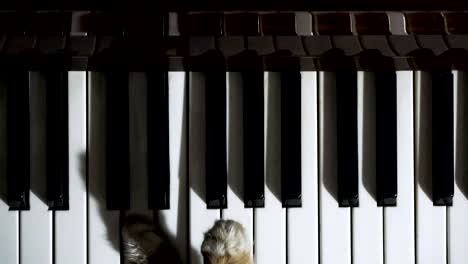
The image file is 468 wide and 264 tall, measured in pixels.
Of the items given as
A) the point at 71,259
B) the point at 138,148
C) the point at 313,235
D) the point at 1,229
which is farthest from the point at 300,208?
the point at 1,229

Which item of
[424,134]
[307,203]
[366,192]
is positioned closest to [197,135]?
[307,203]

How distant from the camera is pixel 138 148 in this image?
3.96 feet

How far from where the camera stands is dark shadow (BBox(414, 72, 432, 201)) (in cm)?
125

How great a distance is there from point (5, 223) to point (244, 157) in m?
0.50

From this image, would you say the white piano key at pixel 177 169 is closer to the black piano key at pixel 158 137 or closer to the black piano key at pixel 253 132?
the black piano key at pixel 158 137

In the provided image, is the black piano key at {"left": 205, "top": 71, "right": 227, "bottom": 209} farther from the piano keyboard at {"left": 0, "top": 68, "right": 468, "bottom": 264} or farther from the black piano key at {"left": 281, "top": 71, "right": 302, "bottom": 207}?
the black piano key at {"left": 281, "top": 71, "right": 302, "bottom": 207}

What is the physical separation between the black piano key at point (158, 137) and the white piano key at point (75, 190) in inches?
5.3

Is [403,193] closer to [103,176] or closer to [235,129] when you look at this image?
[235,129]

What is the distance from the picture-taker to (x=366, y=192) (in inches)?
49.3

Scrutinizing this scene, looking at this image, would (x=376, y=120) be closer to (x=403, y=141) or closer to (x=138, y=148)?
(x=403, y=141)

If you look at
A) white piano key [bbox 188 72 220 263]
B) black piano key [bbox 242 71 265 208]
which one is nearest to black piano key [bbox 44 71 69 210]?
white piano key [bbox 188 72 220 263]

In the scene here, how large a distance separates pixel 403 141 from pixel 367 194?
5.3 inches

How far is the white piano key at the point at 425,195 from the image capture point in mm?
1248

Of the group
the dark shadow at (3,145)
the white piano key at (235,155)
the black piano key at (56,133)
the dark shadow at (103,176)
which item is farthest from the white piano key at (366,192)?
the dark shadow at (3,145)
